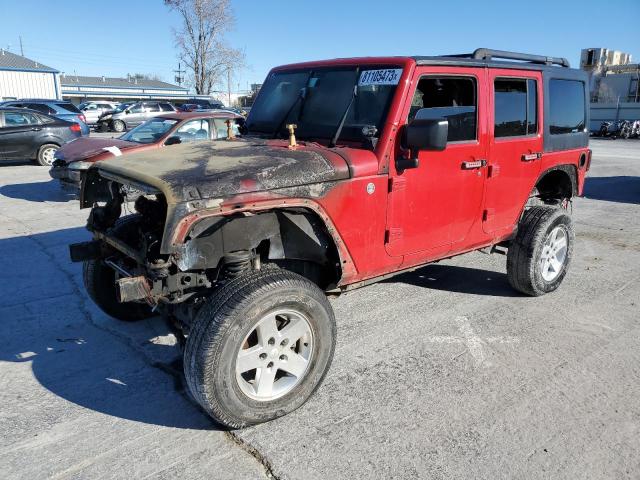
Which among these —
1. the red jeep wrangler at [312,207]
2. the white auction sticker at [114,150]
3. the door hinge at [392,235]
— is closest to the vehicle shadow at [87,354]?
the red jeep wrangler at [312,207]

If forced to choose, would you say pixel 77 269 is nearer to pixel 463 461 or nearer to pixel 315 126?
pixel 315 126

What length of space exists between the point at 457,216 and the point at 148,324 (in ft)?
8.81

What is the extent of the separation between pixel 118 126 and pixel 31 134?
15.0 meters

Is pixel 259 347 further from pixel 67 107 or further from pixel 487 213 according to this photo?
pixel 67 107

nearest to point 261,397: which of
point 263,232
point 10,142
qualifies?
point 263,232

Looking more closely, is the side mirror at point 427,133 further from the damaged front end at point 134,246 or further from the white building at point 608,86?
the white building at point 608,86

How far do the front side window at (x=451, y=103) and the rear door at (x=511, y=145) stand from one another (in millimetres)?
248

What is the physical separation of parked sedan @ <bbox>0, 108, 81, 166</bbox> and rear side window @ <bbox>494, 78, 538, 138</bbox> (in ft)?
41.7

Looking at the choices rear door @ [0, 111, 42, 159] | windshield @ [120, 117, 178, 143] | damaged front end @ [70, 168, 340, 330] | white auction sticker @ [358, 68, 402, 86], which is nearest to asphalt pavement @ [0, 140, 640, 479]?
damaged front end @ [70, 168, 340, 330]

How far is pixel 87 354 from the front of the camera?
3.81 m

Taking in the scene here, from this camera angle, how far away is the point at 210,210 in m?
2.72

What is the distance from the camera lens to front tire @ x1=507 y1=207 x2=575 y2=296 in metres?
4.63

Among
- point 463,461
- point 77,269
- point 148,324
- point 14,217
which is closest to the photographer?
point 463,461

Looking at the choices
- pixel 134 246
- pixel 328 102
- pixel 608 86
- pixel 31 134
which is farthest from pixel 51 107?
pixel 608 86
